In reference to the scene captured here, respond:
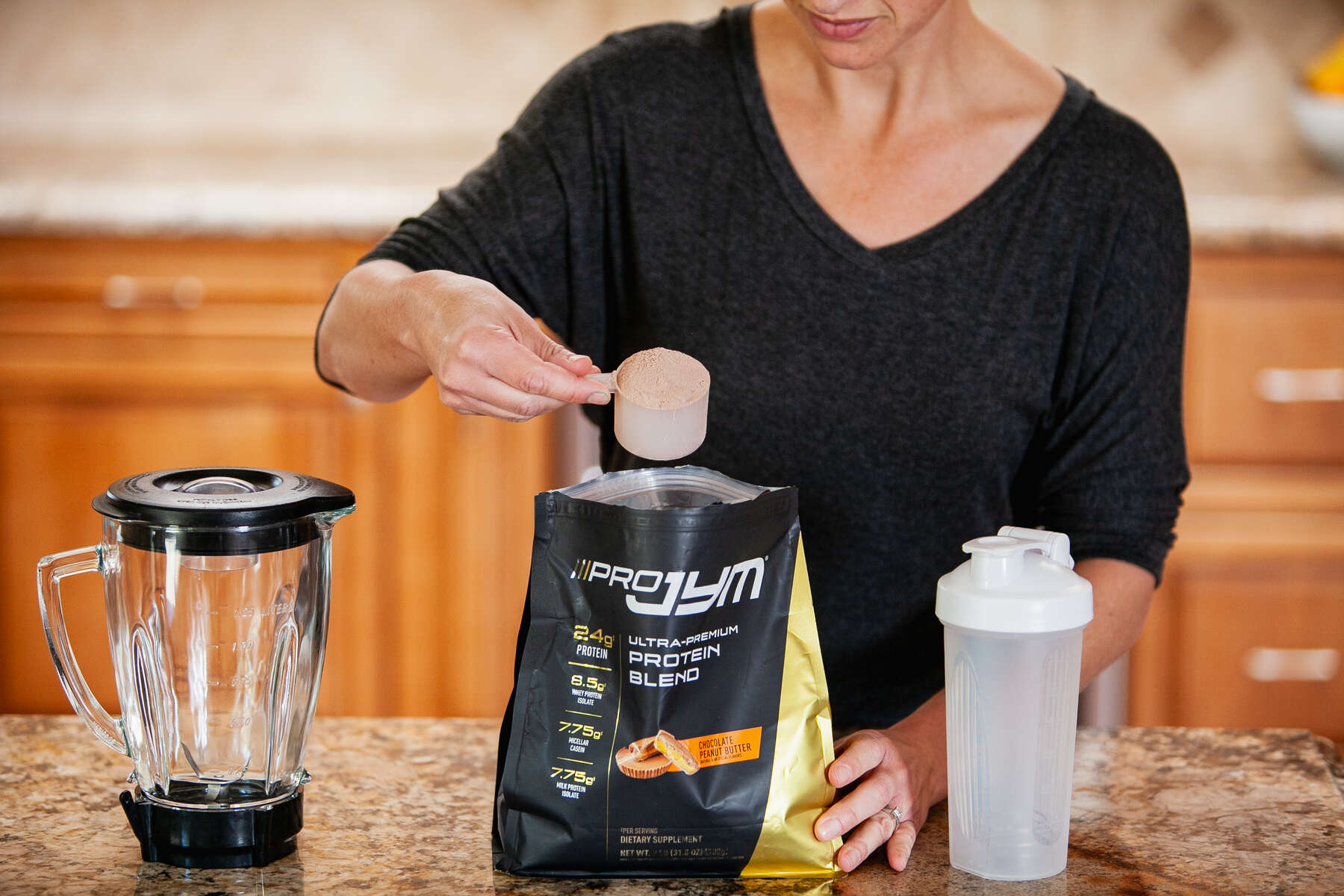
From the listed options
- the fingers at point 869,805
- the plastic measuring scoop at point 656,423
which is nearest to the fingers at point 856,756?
the fingers at point 869,805

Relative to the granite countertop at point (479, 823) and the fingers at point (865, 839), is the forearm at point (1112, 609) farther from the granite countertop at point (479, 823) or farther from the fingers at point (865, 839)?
the fingers at point (865, 839)

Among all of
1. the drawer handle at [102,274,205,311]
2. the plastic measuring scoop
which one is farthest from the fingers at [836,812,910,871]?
the drawer handle at [102,274,205,311]

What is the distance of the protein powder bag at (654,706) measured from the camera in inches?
29.0

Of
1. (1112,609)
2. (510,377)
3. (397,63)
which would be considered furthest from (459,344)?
(397,63)

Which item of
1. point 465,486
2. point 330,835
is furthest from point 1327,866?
point 465,486

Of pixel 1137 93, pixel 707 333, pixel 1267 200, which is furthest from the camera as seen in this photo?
pixel 1137 93

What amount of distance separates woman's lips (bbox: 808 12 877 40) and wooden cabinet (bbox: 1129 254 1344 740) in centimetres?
123

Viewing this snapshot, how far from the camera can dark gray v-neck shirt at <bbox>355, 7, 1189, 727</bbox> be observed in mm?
1147

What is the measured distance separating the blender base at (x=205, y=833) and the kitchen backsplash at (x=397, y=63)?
197 cm

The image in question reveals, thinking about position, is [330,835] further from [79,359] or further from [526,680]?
[79,359]

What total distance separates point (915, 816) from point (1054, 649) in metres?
0.15

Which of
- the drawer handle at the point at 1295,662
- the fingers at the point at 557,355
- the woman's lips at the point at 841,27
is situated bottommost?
the drawer handle at the point at 1295,662

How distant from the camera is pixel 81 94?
263cm

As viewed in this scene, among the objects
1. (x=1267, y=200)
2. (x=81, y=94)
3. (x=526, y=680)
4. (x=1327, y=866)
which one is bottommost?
(x=1327, y=866)
